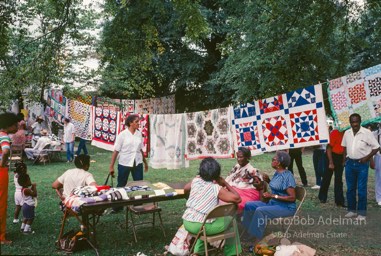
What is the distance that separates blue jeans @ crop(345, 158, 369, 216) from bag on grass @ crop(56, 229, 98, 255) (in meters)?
4.43

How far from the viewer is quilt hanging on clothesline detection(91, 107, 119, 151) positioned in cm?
1133

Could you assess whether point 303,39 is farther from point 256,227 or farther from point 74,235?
point 74,235

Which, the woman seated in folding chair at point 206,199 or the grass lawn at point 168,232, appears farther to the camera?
the grass lawn at point 168,232

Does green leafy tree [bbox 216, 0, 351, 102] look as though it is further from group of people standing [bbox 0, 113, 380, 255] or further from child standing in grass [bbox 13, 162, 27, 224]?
child standing in grass [bbox 13, 162, 27, 224]

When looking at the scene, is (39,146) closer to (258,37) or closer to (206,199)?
(258,37)

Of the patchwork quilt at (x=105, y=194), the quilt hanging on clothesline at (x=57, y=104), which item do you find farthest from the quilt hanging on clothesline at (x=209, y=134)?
the quilt hanging on clothesline at (x=57, y=104)

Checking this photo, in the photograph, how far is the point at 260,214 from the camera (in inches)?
190

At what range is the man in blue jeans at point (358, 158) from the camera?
6.27 m

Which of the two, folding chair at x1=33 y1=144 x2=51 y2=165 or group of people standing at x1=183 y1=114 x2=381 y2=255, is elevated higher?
folding chair at x1=33 y1=144 x2=51 y2=165

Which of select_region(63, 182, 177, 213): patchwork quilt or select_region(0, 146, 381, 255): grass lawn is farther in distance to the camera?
select_region(0, 146, 381, 255): grass lawn

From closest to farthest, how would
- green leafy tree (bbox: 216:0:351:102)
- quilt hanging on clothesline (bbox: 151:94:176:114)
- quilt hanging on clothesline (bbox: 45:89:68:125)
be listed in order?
green leafy tree (bbox: 216:0:351:102) < quilt hanging on clothesline (bbox: 45:89:68:125) < quilt hanging on clothesline (bbox: 151:94:176:114)

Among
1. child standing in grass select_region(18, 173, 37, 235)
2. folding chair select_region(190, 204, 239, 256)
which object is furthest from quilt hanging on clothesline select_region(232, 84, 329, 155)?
child standing in grass select_region(18, 173, 37, 235)

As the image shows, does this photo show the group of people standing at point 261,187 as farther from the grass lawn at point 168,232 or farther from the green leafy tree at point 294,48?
the green leafy tree at point 294,48

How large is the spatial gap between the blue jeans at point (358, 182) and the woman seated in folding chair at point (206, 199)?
9.98 ft
